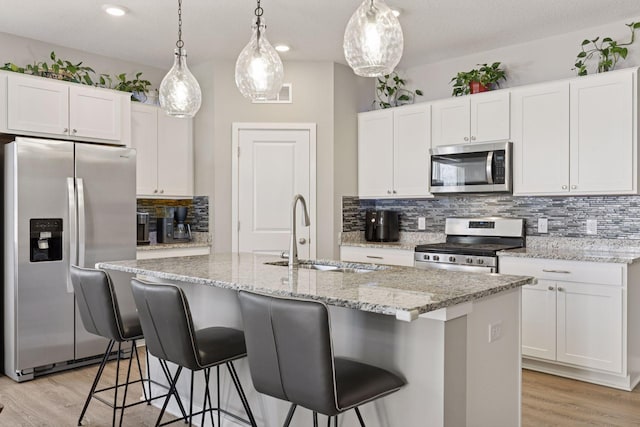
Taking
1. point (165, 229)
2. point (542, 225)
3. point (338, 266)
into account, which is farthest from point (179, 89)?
point (542, 225)

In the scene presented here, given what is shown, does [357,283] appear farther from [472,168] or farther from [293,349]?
[472,168]

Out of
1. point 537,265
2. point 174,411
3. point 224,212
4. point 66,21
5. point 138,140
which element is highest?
point 66,21

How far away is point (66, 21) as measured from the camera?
13.2 feet

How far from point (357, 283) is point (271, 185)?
117 inches

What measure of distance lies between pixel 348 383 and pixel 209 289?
1305mm

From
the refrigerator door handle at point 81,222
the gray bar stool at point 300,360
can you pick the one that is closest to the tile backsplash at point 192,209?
the refrigerator door handle at point 81,222

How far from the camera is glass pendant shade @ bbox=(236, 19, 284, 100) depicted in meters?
2.72

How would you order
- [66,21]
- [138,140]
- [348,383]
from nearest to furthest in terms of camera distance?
[348,383] < [66,21] < [138,140]

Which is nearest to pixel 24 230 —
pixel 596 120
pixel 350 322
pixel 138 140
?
pixel 138 140

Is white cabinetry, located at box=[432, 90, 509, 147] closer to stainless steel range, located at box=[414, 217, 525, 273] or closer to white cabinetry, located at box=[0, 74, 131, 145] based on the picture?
stainless steel range, located at box=[414, 217, 525, 273]

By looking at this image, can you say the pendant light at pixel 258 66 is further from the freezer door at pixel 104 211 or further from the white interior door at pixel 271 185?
the white interior door at pixel 271 185

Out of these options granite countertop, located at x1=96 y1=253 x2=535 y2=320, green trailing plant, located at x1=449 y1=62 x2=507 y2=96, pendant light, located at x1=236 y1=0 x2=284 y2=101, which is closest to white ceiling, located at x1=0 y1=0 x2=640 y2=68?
green trailing plant, located at x1=449 y1=62 x2=507 y2=96

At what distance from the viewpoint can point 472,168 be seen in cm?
453

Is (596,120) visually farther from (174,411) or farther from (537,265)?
(174,411)
